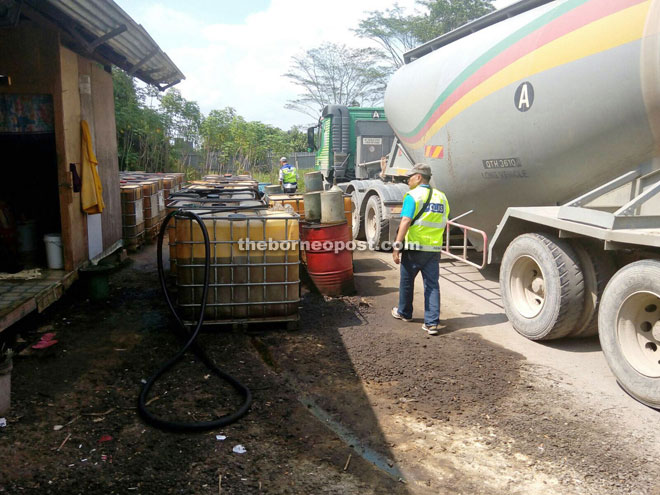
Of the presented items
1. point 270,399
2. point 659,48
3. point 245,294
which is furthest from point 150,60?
point 659,48

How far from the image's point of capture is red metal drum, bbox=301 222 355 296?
6750 mm

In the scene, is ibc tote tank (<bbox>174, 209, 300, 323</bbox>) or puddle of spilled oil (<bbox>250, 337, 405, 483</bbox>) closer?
puddle of spilled oil (<bbox>250, 337, 405, 483</bbox>)

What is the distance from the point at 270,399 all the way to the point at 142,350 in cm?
161

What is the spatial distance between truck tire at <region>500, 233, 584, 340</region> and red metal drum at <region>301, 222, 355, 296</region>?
203 cm

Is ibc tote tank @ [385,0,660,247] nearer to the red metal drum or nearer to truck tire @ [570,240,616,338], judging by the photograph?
truck tire @ [570,240,616,338]

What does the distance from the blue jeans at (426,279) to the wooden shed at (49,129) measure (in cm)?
379

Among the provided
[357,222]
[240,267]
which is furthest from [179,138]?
[240,267]

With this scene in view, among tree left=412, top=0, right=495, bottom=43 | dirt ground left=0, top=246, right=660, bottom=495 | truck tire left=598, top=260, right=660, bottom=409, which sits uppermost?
tree left=412, top=0, right=495, bottom=43

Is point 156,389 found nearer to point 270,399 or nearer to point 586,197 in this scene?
point 270,399

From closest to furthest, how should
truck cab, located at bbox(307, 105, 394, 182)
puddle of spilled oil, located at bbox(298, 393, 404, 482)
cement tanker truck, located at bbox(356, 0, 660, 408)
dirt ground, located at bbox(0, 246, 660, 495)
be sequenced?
dirt ground, located at bbox(0, 246, 660, 495), puddle of spilled oil, located at bbox(298, 393, 404, 482), cement tanker truck, located at bbox(356, 0, 660, 408), truck cab, located at bbox(307, 105, 394, 182)

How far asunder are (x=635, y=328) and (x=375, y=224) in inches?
249

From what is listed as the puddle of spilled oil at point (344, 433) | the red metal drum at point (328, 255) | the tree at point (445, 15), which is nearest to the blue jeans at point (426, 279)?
the red metal drum at point (328, 255)

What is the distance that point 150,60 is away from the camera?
822cm

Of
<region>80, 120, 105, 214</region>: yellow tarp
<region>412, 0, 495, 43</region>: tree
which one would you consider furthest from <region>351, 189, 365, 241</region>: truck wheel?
<region>412, 0, 495, 43</region>: tree
